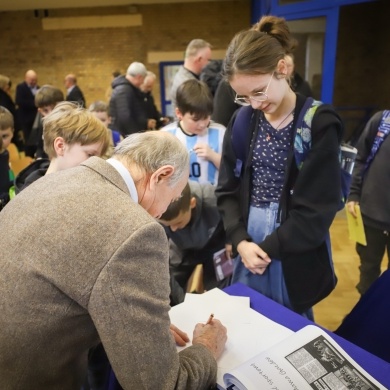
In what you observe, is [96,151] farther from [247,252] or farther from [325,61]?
[325,61]

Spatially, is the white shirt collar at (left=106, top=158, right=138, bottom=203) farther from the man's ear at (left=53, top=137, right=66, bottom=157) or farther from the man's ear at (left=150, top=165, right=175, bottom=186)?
the man's ear at (left=53, top=137, right=66, bottom=157)

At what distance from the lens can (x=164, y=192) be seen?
3.24ft

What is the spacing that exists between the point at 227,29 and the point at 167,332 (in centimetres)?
820

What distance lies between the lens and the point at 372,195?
205 centimetres

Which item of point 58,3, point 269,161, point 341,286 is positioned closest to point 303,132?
point 269,161

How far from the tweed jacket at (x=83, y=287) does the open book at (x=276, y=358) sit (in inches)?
5.7

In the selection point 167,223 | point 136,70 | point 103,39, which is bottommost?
point 167,223

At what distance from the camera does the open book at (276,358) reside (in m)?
0.90

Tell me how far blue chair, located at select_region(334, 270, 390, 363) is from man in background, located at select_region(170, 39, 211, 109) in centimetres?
227

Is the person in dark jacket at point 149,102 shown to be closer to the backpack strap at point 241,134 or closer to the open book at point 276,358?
the backpack strap at point 241,134

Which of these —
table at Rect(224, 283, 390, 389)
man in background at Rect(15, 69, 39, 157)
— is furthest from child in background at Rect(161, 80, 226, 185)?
man in background at Rect(15, 69, 39, 157)

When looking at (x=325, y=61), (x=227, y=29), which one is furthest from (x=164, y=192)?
(x=227, y=29)

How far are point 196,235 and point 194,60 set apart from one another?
1903 mm

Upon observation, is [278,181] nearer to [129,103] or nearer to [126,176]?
[126,176]
